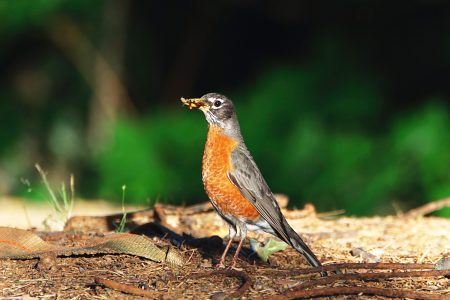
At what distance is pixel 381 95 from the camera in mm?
12273

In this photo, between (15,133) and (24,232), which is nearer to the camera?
(24,232)

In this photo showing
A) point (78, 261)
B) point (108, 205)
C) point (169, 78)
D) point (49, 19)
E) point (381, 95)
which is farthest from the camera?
point (169, 78)

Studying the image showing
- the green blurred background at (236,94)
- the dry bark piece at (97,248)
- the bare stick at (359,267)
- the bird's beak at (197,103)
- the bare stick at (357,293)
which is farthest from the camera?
the green blurred background at (236,94)

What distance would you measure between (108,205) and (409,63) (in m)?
5.86

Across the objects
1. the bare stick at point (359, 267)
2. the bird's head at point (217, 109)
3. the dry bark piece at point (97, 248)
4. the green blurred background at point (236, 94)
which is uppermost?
the green blurred background at point (236, 94)

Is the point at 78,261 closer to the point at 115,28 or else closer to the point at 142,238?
the point at 142,238

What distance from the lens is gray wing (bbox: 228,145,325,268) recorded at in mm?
4664

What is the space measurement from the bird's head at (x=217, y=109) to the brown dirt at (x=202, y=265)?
0.75 metres

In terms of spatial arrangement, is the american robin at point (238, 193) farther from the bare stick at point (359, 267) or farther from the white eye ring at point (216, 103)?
the bare stick at point (359, 267)

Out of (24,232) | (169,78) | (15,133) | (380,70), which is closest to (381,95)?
(380,70)

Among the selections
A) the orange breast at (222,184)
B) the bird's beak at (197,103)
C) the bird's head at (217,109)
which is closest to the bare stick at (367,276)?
the orange breast at (222,184)

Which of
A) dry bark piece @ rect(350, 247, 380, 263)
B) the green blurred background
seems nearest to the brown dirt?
dry bark piece @ rect(350, 247, 380, 263)

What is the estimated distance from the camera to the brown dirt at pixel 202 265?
12.9 ft

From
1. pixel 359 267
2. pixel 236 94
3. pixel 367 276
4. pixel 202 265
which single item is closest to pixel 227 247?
pixel 202 265
